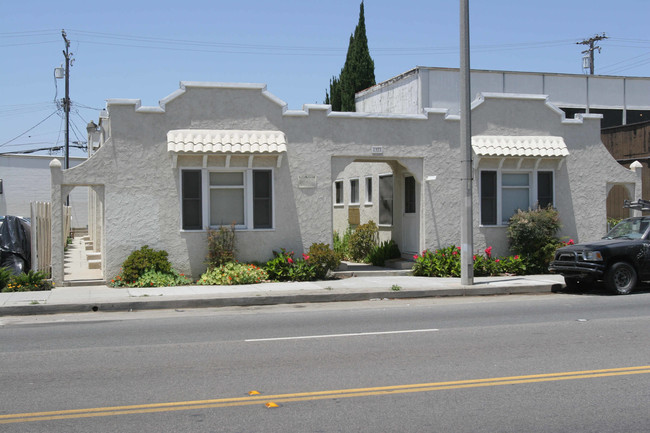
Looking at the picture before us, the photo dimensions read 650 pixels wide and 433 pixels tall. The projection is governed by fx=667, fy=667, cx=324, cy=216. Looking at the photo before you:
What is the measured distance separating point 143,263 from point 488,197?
9793mm

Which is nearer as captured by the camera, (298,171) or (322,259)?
(322,259)

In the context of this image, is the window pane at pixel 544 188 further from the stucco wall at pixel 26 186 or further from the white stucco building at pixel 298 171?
the stucco wall at pixel 26 186

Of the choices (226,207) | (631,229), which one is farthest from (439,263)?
(226,207)

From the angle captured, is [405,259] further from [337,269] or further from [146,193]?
[146,193]

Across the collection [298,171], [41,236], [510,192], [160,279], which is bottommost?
[160,279]

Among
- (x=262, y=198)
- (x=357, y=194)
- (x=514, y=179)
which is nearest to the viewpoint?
(x=262, y=198)

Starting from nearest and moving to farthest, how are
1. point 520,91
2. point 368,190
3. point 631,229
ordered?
point 631,229
point 368,190
point 520,91

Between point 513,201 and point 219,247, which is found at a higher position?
point 513,201

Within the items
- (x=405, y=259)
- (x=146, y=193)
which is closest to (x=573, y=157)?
(x=405, y=259)

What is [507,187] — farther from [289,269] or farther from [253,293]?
[253,293]

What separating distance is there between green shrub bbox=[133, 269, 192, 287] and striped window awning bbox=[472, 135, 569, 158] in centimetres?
869

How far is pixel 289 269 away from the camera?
56.1 ft

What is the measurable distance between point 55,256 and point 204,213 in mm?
3701

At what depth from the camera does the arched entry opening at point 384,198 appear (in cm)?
1900
